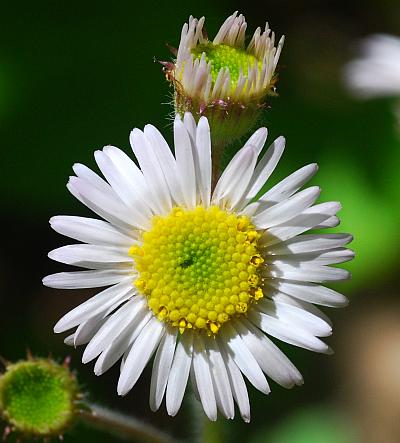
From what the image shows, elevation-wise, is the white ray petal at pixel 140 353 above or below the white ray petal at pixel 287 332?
below

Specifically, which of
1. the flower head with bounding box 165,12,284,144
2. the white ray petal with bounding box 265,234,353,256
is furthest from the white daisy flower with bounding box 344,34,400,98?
the white ray petal with bounding box 265,234,353,256

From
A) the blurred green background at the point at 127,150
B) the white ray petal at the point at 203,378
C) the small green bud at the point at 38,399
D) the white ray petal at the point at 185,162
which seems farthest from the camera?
the blurred green background at the point at 127,150

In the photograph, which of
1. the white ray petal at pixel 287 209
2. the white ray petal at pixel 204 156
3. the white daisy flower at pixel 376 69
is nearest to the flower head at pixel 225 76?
the white ray petal at pixel 204 156

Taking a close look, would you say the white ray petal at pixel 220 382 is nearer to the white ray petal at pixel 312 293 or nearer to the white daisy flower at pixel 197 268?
the white daisy flower at pixel 197 268

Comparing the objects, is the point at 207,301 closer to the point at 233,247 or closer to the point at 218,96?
the point at 233,247

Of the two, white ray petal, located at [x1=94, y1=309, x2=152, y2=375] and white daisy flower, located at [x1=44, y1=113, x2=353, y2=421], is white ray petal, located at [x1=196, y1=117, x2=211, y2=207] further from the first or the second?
white ray petal, located at [x1=94, y1=309, x2=152, y2=375]

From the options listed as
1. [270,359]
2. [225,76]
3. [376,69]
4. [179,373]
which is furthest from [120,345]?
[376,69]
